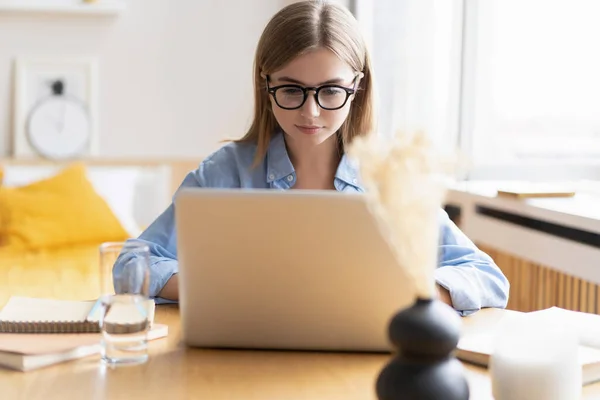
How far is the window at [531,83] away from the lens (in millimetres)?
3266

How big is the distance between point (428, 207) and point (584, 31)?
259 cm

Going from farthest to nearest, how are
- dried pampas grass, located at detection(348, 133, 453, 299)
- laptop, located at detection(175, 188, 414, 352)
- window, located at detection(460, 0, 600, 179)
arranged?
window, located at detection(460, 0, 600, 179), laptop, located at detection(175, 188, 414, 352), dried pampas grass, located at detection(348, 133, 453, 299)

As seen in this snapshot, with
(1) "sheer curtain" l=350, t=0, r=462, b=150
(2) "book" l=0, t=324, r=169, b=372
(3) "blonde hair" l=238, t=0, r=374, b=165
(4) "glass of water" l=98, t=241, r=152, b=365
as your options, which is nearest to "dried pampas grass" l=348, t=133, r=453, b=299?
(4) "glass of water" l=98, t=241, r=152, b=365

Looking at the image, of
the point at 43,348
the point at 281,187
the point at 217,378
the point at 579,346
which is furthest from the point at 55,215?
the point at 579,346

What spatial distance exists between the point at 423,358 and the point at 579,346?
39 cm

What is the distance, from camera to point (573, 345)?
3.21 feet

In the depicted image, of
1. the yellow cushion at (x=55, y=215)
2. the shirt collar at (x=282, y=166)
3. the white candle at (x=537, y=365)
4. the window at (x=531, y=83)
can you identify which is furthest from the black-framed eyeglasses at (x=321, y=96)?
the yellow cushion at (x=55, y=215)

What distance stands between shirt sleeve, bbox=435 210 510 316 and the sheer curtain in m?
2.12

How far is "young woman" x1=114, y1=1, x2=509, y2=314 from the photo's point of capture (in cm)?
152

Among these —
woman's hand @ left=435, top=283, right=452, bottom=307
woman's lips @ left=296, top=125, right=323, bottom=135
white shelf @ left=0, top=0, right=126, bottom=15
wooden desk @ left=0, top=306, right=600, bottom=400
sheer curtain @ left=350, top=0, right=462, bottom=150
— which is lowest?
wooden desk @ left=0, top=306, right=600, bottom=400

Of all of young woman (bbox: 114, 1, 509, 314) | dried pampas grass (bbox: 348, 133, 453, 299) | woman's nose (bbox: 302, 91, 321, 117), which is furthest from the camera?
woman's nose (bbox: 302, 91, 321, 117)

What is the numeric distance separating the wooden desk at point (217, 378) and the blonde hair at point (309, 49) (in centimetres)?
71

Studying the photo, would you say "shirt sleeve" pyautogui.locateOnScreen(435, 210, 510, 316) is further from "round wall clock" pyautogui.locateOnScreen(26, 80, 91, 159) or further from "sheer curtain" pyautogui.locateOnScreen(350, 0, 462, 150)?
"round wall clock" pyautogui.locateOnScreen(26, 80, 91, 159)

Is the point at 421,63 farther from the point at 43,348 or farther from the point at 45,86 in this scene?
the point at 43,348
